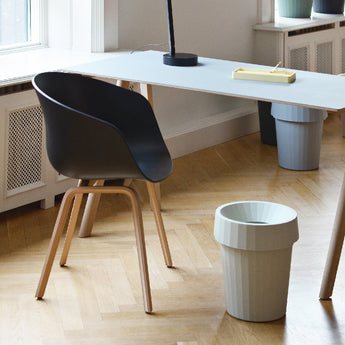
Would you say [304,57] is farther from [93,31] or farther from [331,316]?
[331,316]

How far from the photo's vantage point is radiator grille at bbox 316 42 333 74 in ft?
20.4

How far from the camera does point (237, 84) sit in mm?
3311

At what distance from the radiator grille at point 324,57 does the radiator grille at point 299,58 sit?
18 centimetres

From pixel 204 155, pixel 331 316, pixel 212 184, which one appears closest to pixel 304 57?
pixel 204 155

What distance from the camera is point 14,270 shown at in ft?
11.4

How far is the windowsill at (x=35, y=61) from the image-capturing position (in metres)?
3.97

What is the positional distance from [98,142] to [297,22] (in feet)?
11.1

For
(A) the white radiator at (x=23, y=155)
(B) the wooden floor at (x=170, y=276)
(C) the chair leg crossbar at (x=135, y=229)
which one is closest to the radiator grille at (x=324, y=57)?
(B) the wooden floor at (x=170, y=276)

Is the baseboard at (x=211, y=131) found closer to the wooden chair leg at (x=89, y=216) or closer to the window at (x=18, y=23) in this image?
the window at (x=18, y=23)

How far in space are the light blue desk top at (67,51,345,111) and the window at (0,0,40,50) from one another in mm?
900

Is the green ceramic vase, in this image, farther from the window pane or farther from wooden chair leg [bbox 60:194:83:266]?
wooden chair leg [bbox 60:194:83:266]

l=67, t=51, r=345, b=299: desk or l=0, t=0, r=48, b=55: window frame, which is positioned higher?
l=0, t=0, r=48, b=55: window frame

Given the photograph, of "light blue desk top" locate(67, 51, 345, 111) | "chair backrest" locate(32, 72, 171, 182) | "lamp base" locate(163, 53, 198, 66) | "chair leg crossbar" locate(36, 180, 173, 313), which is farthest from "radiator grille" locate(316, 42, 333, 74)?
"chair leg crossbar" locate(36, 180, 173, 313)

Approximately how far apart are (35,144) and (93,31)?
0.88 m
